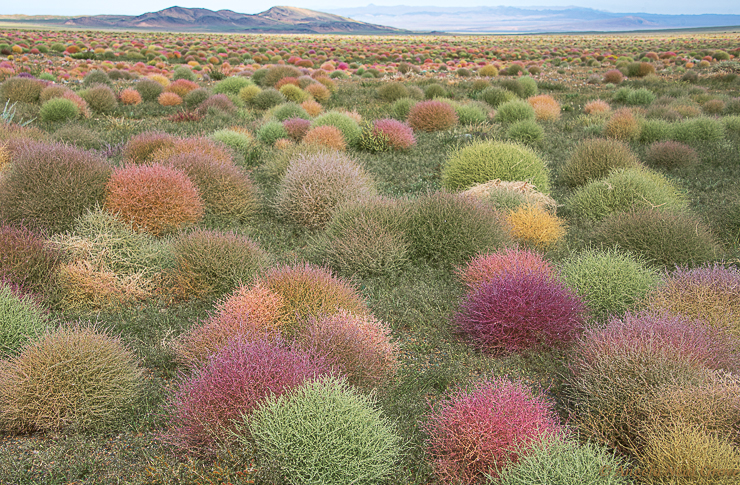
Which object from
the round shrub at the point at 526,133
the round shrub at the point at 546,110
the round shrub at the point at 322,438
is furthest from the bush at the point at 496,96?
the round shrub at the point at 322,438

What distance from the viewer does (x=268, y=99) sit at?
50.4 feet

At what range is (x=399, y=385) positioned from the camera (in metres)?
3.55

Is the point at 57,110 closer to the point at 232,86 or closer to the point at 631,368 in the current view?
the point at 232,86

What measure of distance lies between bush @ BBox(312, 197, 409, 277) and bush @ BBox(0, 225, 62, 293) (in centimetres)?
268

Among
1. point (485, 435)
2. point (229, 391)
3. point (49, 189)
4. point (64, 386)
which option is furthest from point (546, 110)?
point (64, 386)

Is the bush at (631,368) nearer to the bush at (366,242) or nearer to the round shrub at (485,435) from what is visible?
the round shrub at (485,435)

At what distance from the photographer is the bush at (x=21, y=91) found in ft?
43.1

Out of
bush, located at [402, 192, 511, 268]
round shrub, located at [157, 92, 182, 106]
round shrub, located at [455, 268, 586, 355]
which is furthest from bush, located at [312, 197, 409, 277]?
round shrub, located at [157, 92, 182, 106]

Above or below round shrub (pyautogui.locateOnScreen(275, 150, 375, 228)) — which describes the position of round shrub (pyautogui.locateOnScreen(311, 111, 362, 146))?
above

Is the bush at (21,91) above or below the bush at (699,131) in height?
above

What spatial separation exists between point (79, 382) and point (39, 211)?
320 cm

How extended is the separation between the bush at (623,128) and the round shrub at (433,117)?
12.2 ft

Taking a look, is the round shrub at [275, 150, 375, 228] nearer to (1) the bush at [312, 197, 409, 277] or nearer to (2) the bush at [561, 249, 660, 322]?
(1) the bush at [312, 197, 409, 277]

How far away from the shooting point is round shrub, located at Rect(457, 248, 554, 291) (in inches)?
182
